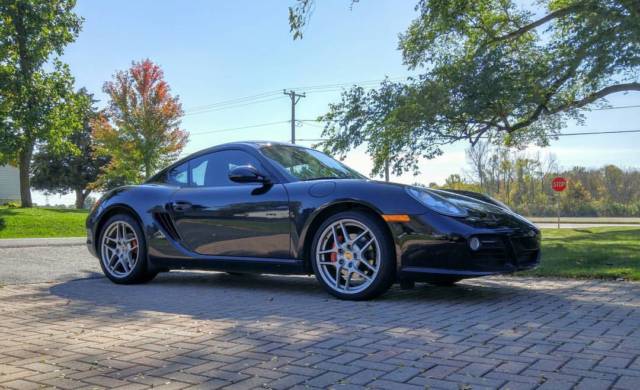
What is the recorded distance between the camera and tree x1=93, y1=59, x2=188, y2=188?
3139 centimetres

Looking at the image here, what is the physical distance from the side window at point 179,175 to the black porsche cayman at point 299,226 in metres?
0.01

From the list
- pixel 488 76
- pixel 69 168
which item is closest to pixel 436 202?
pixel 488 76

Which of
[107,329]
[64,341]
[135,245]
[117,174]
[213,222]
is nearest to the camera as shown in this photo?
[64,341]

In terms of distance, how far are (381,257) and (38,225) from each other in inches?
656

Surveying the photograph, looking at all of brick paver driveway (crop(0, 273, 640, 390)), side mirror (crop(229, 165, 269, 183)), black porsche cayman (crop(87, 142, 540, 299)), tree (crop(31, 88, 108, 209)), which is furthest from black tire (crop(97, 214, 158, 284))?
tree (crop(31, 88, 108, 209))

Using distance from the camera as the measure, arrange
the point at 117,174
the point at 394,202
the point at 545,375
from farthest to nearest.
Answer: the point at 117,174
the point at 394,202
the point at 545,375

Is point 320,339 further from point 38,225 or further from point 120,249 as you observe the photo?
point 38,225

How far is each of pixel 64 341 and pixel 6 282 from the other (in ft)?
11.6

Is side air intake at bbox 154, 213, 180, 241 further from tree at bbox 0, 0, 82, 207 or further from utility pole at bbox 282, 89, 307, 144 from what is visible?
utility pole at bbox 282, 89, 307, 144

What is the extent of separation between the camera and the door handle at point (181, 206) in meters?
5.86

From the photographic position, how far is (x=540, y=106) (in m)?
16.8

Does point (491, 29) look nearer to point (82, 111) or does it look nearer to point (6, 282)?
point (82, 111)

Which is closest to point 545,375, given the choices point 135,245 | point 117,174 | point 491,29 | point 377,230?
point 377,230

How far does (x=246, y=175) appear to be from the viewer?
5.26 metres
